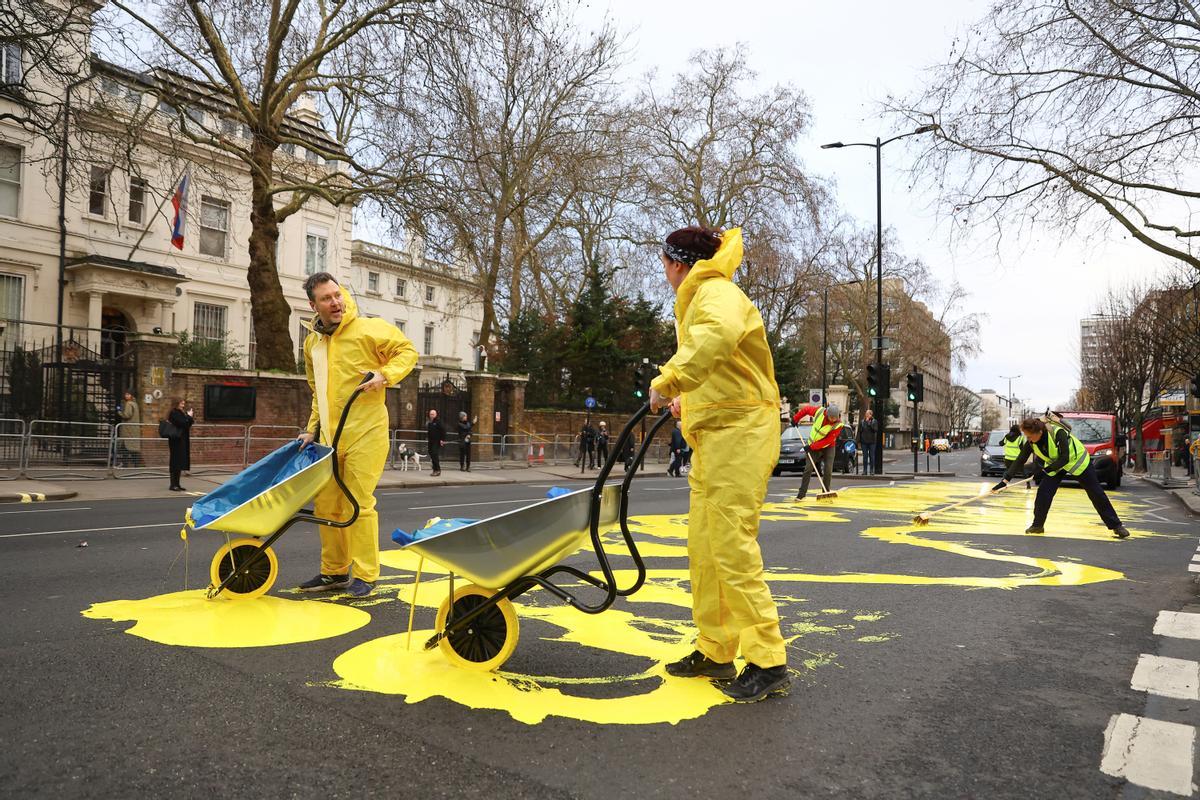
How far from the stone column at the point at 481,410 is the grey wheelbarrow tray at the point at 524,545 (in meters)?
24.0

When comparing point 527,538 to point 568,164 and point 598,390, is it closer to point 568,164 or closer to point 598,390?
point 568,164

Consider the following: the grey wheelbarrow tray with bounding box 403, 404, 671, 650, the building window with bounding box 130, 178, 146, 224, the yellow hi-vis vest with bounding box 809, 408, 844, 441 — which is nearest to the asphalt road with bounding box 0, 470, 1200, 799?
the grey wheelbarrow tray with bounding box 403, 404, 671, 650

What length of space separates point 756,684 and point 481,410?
24.6 meters

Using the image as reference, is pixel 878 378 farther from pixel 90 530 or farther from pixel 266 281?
pixel 90 530

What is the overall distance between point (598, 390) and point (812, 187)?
13.5 m

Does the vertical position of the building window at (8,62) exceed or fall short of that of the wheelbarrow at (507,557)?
it exceeds it

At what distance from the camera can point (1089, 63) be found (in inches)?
515

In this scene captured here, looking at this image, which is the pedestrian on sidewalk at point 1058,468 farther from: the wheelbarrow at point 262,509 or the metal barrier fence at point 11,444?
the metal barrier fence at point 11,444

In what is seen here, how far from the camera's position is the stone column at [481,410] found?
90.4 ft

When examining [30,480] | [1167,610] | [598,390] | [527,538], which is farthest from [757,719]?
[598,390]

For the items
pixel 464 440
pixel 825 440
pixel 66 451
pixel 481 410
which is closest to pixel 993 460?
pixel 825 440

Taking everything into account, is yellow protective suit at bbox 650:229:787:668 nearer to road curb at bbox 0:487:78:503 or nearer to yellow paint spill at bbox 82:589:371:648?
yellow paint spill at bbox 82:589:371:648

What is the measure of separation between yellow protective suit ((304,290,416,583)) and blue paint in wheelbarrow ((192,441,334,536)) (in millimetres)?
215

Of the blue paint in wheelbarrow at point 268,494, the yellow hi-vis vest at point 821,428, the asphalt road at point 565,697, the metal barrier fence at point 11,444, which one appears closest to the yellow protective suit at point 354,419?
the blue paint in wheelbarrow at point 268,494
